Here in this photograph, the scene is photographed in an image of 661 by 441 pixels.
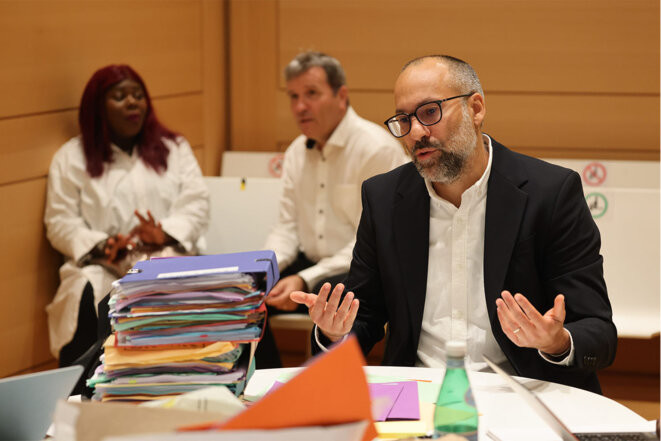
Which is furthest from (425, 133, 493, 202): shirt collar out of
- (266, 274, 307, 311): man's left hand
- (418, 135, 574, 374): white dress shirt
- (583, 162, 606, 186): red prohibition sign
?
(583, 162, 606, 186): red prohibition sign

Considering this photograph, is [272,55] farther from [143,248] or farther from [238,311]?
[238,311]

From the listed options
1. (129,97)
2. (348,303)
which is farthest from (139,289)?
(129,97)

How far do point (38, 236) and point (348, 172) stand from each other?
A: 4.88ft

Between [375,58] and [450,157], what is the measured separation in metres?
3.14

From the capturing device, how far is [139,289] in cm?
152

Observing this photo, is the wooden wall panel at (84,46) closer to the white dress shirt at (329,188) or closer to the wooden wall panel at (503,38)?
the wooden wall panel at (503,38)

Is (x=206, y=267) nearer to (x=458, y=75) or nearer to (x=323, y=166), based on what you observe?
(x=458, y=75)

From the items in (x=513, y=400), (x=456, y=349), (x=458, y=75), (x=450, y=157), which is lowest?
(x=513, y=400)

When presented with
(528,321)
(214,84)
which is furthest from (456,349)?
(214,84)

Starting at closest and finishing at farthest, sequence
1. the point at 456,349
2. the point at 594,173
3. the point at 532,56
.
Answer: the point at 456,349 < the point at 594,173 < the point at 532,56

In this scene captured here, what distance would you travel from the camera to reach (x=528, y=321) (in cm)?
177

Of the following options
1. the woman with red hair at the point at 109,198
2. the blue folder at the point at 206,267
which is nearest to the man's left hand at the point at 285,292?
the woman with red hair at the point at 109,198

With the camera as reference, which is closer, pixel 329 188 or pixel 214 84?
pixel 329 188

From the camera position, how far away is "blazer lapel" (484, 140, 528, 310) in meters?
2.12
